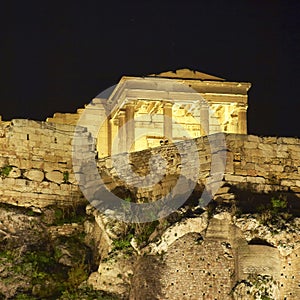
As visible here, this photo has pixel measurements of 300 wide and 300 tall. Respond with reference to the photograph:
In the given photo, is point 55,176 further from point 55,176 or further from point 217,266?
point 217,266

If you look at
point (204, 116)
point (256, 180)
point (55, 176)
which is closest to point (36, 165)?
point (55, 176)

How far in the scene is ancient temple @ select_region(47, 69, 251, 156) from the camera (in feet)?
169

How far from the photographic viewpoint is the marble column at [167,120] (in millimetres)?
52219

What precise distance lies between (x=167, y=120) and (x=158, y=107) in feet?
2.19

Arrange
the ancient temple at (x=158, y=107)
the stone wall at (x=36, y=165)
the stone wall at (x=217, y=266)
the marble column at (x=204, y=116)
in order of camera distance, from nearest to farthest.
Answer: the stone wall at (x=217, y=266)
the stone wall at (x=36, y=165)
the ancient temple at (x=158, y=107)
the marble column at (x=204, y=116)

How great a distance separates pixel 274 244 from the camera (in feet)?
104

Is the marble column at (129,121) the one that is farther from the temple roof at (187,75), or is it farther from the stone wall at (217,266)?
the stone wall at (217,266)

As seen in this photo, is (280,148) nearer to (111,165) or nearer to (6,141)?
(111,165)

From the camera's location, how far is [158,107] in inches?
2083

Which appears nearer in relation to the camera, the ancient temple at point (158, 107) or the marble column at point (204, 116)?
the ancient temple at point (158, 107)

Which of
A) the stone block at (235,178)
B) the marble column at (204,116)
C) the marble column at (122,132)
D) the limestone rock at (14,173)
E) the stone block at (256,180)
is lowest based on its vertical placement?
the stone block at (235,178)

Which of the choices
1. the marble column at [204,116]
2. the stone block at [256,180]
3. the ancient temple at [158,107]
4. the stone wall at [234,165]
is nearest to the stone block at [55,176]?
the stone wall at [234,165]

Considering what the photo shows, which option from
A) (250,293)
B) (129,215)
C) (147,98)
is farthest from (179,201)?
(147,98)

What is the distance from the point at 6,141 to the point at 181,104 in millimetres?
17104
